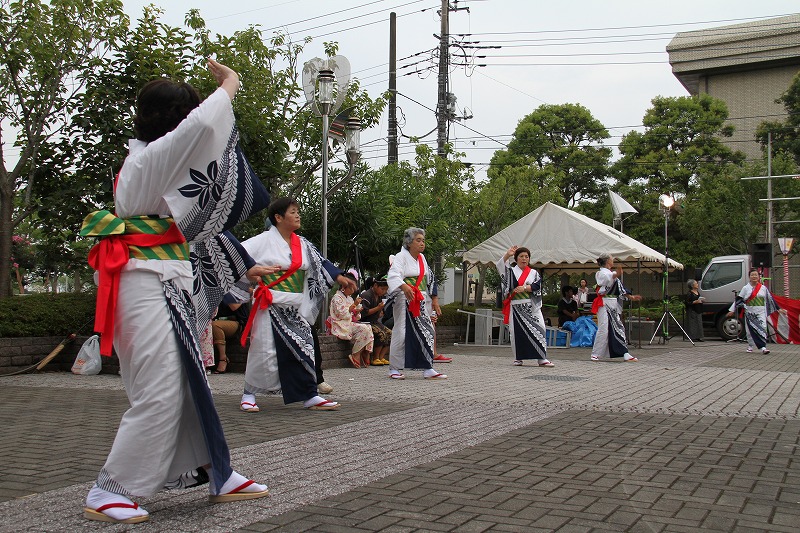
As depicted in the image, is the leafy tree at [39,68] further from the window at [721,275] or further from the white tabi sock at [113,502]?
the window at [721,275]

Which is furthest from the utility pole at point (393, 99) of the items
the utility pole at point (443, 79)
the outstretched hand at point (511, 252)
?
the outstretched hand at point (511, 252)

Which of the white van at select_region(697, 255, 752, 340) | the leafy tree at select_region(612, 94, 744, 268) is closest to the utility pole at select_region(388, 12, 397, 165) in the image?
the white van at select_region(697, 255, 752, 340)

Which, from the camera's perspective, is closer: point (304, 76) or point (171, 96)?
point (171, 96)

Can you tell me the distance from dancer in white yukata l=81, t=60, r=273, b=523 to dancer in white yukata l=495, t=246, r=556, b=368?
31.4ft

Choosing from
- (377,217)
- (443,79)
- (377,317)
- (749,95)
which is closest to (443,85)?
(443,79)

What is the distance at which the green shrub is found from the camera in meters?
11.1

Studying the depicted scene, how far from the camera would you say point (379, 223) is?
1714 cm

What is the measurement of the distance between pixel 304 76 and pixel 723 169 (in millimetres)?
27144

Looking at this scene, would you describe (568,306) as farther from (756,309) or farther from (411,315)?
(411,315)

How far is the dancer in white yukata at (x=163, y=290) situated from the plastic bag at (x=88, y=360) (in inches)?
308

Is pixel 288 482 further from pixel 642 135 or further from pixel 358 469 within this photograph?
pixel 642 135

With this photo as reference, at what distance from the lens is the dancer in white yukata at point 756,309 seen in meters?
17.4

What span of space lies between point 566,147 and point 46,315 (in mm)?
35161

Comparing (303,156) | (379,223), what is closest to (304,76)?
(303,156)
